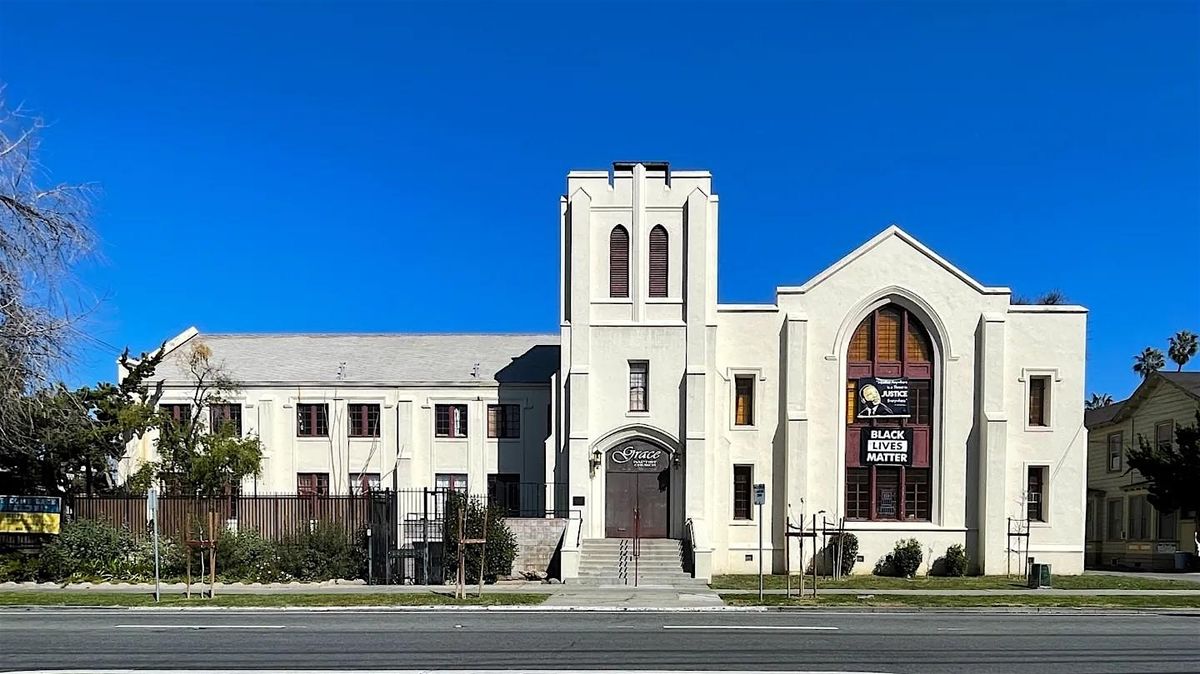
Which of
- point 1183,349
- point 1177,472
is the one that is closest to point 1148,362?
point 1183,349

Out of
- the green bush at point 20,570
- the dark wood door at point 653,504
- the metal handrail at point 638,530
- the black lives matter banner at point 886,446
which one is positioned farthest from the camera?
the black lives matter banner at point 886,446

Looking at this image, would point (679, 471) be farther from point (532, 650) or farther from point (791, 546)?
point (532, 650)

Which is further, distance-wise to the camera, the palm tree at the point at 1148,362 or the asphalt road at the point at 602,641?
the palm tree at the point at 1148,362

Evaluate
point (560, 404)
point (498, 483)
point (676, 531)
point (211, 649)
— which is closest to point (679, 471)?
point (676, 531)

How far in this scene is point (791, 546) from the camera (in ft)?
111

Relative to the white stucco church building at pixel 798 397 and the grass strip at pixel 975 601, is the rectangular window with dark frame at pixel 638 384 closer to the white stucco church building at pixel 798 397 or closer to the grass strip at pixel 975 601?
the white stucco church building at pixel 798 397

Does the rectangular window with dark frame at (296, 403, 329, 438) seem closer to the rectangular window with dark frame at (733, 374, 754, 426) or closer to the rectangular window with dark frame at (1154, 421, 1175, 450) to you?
the rectangular window with dark frame at (733, 374, 754, 426)

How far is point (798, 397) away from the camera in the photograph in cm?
3400

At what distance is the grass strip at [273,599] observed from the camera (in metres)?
23.9

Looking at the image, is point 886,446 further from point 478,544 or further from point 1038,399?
point 478,544

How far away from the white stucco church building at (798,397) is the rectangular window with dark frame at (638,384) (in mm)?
46

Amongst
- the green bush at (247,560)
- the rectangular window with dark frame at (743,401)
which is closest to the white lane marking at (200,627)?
the green bush at (247,560)

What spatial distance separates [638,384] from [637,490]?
338cm

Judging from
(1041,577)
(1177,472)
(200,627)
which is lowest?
(1041,577)
